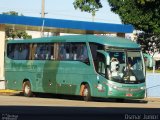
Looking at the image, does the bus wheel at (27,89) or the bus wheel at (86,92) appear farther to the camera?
the bus wheel at (27,89)

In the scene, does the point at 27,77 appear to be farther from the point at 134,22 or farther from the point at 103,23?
the point at 103,23

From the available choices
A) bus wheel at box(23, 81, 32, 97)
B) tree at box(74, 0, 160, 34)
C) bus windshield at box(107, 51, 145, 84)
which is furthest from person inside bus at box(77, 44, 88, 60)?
bus wheel at box(23, 81, 32, 97)

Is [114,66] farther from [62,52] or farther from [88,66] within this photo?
[62,52]

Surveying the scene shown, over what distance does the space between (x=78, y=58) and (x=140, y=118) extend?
18397 mm

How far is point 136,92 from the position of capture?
24.9 m

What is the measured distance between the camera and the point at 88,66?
82.0ft

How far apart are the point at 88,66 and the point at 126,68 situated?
5.65 ft

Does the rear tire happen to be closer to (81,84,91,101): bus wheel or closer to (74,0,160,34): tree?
(81,84,91,101): bus wheel

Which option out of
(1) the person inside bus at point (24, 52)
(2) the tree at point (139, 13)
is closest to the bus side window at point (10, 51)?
(1) the person inside bus at point (24, 52)

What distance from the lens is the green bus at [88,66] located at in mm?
24516

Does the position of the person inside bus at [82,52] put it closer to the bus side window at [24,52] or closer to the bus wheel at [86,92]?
the bus wheel at [86,92]

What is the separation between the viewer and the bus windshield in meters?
24.5

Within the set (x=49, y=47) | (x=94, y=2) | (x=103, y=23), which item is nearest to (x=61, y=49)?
(x=49, y=47)

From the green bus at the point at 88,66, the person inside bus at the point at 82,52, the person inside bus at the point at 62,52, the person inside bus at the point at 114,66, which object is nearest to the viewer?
the person inside bus at the point at 114,66
